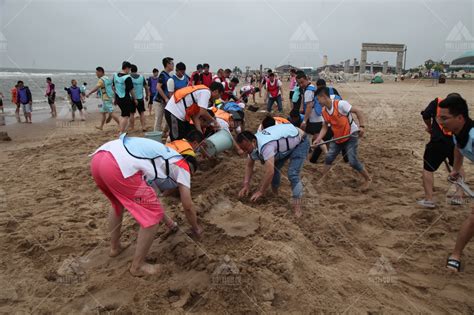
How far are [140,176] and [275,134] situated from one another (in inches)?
67.0

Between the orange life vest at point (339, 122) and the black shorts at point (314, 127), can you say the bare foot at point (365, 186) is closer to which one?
the orange life vest at point (339, 122)

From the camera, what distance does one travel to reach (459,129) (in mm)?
3016

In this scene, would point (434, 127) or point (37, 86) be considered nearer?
point (434, 127)

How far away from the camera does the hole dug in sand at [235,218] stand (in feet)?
10.6

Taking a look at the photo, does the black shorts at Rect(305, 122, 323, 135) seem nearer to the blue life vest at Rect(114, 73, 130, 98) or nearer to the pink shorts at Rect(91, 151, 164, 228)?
the blue life vest at Rect(114, 73, 130, 98)

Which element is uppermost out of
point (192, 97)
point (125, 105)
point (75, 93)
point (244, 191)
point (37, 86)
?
point (37, 86)

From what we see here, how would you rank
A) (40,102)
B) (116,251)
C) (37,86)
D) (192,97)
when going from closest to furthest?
(116,251) → (192,97) → (40,102) → (37,86)

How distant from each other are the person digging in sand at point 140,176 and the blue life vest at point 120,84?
4811 mm

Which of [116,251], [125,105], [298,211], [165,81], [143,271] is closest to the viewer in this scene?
[143,271]

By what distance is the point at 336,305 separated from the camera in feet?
7.98

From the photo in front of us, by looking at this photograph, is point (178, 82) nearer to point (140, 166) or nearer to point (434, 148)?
point (140, 166)

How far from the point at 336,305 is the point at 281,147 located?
72.1 inches

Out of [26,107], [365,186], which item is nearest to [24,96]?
[26,107]

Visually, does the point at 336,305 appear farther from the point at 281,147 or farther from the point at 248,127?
the point at 248,127
